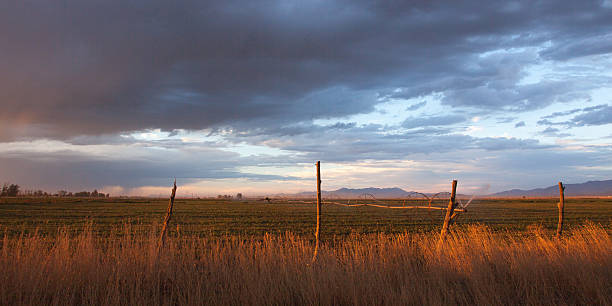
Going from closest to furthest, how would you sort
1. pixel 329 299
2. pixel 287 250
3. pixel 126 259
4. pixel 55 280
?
pixel 329 299
pixel 55 280
pixel 126 259
pixel 287 250

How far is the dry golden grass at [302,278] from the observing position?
5.15 m

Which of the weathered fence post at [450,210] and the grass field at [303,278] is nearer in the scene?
the grass field at [303,278]

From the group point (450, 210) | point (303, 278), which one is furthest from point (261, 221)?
point (303, 278)

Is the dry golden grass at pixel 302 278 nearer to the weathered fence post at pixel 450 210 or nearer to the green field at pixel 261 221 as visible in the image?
the weathered fence post at pixel 450 210

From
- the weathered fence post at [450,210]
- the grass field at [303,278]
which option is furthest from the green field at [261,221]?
the grass field at [303,278]

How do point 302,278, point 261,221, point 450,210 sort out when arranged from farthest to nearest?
point 261,221, point 450,210, point 302,278

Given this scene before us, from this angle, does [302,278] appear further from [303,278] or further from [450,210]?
[450,210]

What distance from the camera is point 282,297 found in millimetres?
5254

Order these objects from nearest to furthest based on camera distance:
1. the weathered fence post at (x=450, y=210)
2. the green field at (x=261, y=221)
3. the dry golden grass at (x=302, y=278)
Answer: the dry golden grass at (x=302, y=278) < the weathered fence post at (x=450, y=210) < the green field at (x=261, y=221)

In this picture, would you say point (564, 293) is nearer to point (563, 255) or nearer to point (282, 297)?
point (563, 255)

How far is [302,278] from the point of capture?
5.56 meters

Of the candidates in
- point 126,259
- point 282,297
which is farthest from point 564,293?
point 126,259

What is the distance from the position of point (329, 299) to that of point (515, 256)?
14.5 ft

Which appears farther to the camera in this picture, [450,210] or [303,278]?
[450,210]
